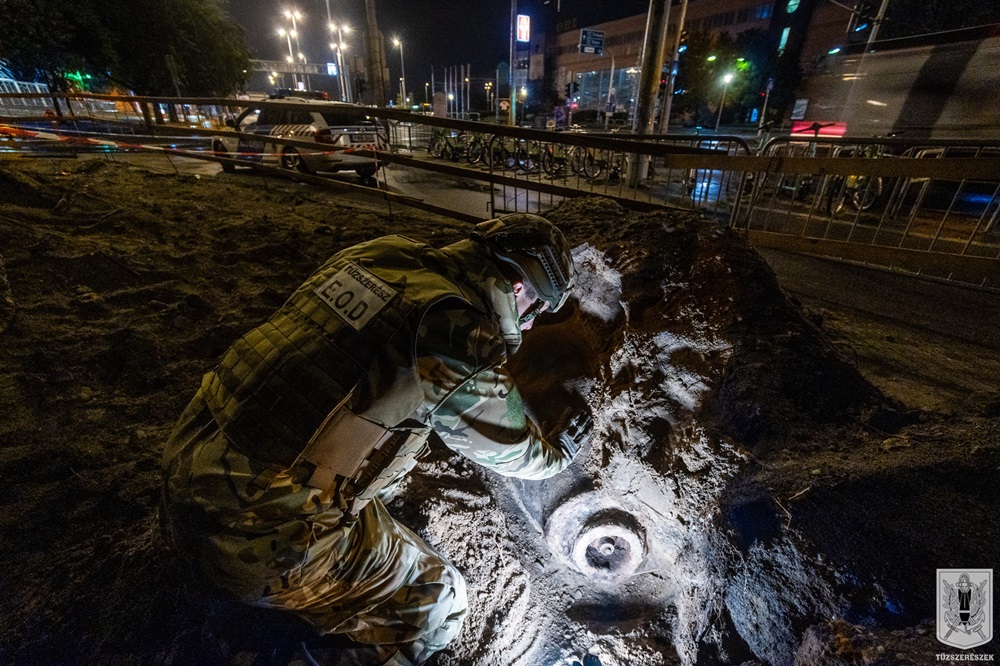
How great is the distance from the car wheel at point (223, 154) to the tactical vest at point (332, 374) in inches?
346

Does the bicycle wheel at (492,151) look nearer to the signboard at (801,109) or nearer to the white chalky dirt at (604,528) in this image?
the white chalky dirt at (604,528)

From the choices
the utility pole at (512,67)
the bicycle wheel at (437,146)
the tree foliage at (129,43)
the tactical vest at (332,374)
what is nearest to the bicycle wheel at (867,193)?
the tactical vest at (332,374)

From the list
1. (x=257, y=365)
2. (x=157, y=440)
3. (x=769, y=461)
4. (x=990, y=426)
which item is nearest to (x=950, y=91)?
(x=990, y=426)

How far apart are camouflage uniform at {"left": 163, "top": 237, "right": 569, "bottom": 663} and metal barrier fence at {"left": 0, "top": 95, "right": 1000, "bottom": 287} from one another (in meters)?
3.35

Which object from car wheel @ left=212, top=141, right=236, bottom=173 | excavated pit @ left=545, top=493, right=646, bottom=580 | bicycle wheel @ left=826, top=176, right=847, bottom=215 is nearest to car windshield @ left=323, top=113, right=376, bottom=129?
car wheel @ left=212, top=141, right=236, bottom=173

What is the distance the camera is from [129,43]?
15.4 metres

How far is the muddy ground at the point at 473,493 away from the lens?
4.96 feet

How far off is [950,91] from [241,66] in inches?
964

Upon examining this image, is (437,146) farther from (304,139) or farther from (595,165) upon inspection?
(595,165)

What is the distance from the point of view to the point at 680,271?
8.07ft

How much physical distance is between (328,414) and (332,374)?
122 mm

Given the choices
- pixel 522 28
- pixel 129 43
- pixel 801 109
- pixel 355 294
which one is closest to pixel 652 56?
pixel 801 109

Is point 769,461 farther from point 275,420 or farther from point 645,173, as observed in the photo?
point 645,173

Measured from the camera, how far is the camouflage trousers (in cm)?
136
